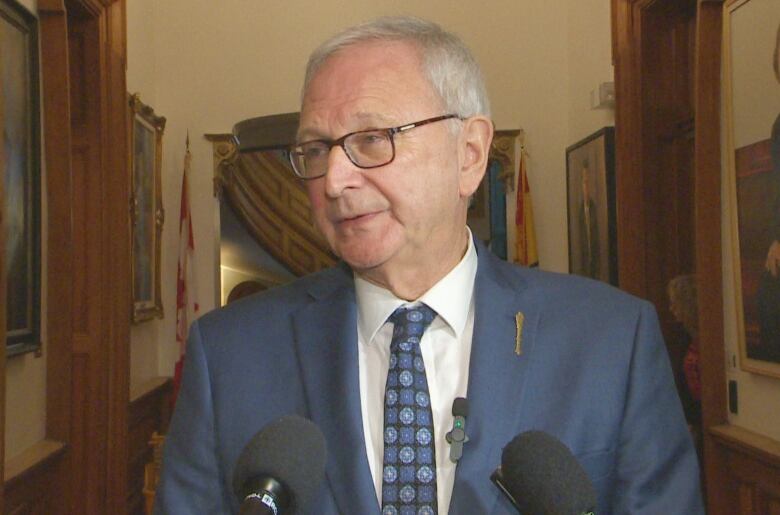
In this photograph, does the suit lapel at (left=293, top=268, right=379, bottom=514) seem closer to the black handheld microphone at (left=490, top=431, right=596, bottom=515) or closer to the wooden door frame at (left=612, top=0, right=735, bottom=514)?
the black handheld microphone at (left=490, top=431, right=596, bottom=515)

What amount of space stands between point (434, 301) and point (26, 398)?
3.05m

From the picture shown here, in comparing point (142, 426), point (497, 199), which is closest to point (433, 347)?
point (142, 426)

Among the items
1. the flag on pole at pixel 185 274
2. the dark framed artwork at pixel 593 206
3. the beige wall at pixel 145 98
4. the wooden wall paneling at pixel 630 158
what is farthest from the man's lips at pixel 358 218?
the flag on pole at pixel 185 274

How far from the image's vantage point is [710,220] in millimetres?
4059

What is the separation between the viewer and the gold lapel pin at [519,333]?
1.71 meters

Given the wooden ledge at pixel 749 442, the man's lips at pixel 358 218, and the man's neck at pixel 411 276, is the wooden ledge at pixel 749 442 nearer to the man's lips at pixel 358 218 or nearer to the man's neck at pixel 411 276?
the man's neck at pixel 411 276

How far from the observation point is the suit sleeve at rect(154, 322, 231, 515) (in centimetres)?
163

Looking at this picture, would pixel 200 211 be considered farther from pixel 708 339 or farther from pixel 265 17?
pixel 708 339

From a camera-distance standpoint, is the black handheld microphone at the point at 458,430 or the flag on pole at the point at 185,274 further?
the flag on pole at the point at 185,274

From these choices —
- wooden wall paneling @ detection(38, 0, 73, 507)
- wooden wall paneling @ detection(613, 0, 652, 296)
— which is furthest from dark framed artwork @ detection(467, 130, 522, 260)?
wooden wall paneling @ detection(38, 0, 73, 507)

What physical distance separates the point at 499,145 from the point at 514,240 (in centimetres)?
79

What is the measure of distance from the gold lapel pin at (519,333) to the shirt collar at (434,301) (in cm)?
11

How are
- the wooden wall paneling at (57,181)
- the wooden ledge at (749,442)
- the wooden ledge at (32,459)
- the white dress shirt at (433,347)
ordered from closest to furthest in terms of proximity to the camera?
1. the white dress shirt at (433,347)
2. the wooden ledge at (749,442)
3. the wooden ledge at (32,459)
4. the wooden wall paneling at (57,181)

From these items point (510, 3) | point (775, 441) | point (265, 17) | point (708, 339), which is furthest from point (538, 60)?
point (775, 441)
